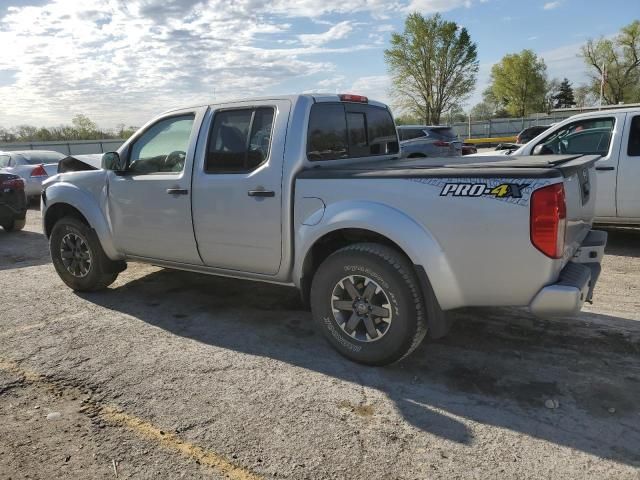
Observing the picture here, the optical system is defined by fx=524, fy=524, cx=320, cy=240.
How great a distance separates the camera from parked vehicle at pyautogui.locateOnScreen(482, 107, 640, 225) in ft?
21.4

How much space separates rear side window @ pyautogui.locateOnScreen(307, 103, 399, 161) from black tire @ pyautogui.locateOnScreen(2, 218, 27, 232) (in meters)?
8.45

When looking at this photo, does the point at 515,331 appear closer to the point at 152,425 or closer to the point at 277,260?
the point at 277,260

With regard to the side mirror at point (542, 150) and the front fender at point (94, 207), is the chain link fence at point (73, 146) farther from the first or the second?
the side mirror at point (542, 150)

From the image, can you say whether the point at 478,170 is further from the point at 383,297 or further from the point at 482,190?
the point at 383,297

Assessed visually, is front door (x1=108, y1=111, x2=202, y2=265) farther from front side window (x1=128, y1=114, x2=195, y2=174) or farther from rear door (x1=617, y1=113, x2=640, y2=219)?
rear door (x1=617, y1=113, x2=640, y2=219)

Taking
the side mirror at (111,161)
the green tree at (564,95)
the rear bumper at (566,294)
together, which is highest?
the green tree at (564,95)

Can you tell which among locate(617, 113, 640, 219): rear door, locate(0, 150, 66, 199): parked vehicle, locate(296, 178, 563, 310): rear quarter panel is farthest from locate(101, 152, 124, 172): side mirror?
locate(0, 150, 66, 199): parked vehicle

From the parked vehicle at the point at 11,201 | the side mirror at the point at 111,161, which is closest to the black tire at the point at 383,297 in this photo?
the side mirror at the point at 111,161

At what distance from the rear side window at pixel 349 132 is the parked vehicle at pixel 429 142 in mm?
9712

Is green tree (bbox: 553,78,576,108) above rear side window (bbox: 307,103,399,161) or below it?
above

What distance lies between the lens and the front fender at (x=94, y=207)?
5.19 meters

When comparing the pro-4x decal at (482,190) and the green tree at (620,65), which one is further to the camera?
the green tree at (620,65)

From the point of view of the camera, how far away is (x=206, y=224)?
438 cm

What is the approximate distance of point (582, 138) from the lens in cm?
695
